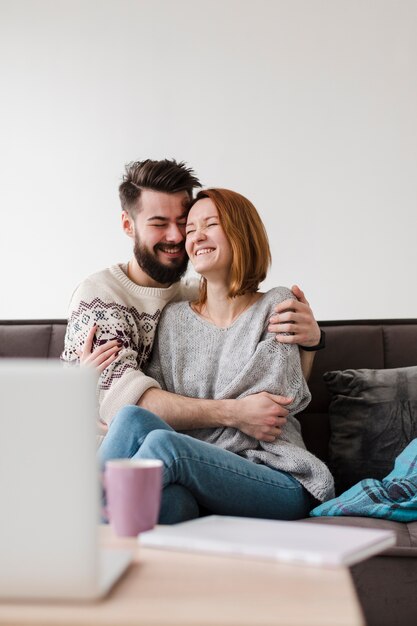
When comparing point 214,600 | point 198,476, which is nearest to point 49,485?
point 214,600

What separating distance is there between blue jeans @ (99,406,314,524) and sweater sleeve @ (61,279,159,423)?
11.7 inches

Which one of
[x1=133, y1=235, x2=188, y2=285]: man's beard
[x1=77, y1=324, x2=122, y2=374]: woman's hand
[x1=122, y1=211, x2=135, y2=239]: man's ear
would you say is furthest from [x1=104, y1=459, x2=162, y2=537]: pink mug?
[x1=122, y1=211, x2=135, y2=239]: man's ear

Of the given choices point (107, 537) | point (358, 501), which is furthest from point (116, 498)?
point (358, 501)

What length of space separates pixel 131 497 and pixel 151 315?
132 cm

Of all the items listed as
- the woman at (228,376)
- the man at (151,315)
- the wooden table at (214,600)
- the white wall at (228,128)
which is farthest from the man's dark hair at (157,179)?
the wooden table at (214,600)

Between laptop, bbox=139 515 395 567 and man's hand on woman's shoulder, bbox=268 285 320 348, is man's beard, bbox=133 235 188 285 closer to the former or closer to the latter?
man's hand on woman's shoulder, bbox=268 285 320 348

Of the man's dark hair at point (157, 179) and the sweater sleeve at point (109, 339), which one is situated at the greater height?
the man's dark hair at point (157, 179)

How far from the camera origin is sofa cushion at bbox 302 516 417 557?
161 cm

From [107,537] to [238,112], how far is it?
250 centimetres

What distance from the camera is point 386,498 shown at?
6.13 ft

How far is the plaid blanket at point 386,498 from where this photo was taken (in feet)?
5.97

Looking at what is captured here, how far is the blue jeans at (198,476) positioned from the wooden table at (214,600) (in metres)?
0.78

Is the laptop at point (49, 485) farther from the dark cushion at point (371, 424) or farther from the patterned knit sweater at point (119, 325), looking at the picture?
the dark cushion at point (371, 424)

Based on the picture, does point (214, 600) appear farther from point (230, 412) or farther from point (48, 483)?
point (230, 412)
